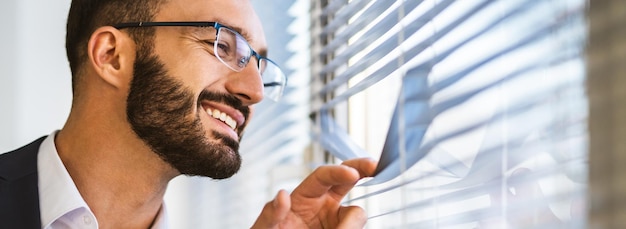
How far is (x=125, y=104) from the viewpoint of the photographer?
1570 mm

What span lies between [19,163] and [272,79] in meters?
0.54

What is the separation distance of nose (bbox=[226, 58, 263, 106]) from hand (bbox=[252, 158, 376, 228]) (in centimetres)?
29

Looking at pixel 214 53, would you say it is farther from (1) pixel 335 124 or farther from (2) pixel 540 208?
(2) pixel 540 208

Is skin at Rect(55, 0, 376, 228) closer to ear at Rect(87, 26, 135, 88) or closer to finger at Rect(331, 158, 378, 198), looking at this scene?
ear at Rect(87, 26, 135, 88)

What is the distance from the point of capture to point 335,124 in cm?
173

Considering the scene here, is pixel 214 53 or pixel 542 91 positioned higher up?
pixel 214 53

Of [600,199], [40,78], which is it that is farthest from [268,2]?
[600,199]

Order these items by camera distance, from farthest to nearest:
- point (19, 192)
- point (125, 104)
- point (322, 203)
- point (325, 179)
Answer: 1. point (125, 104)
2. point (19, 192)
3. point (322, 203)
4. point (325, 179)

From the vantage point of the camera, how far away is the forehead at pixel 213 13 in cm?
154

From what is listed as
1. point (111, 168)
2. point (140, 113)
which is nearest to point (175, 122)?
point (140, 113)

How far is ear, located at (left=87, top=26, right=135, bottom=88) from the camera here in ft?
5.12

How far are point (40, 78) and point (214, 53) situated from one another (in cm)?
136

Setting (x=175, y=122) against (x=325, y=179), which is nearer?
(x=325, y=179)

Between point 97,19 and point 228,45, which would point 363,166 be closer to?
point 228,45
